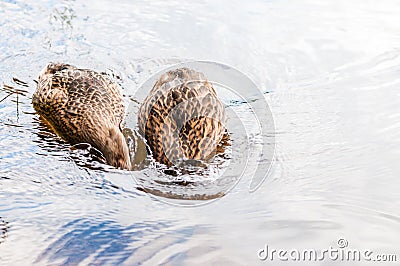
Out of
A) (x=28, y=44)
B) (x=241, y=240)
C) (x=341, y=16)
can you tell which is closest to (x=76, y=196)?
(x=241, y=240)

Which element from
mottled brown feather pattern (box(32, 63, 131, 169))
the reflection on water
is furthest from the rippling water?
mottled brown feather pattern (box(32, 63, 131, 169))

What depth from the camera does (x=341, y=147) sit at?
526 centimetres

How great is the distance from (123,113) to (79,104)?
19.6 inches

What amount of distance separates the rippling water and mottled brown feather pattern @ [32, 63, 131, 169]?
205 millimetres

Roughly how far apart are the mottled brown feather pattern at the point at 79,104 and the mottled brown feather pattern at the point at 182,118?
1.22ft

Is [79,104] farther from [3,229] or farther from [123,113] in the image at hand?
[3,229]

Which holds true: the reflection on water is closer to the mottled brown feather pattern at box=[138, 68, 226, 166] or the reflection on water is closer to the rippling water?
the rippling water

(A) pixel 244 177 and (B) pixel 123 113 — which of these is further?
(B) pixel 123 113

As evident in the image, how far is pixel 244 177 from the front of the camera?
5012 mm

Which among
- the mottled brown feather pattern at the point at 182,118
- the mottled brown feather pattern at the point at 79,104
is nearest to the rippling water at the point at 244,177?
the mottled brown feather pattern at the point at 79,104

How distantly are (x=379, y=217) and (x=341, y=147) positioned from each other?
1318mm

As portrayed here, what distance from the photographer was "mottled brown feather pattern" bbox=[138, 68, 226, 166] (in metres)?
5.48

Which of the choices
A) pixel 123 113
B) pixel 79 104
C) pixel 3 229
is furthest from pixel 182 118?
pixel 3 229

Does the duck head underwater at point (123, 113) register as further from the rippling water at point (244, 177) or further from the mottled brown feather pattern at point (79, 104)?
the rippling water at point (244, 177)
